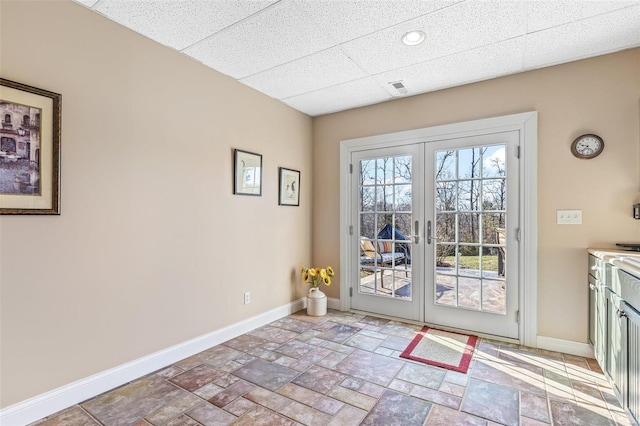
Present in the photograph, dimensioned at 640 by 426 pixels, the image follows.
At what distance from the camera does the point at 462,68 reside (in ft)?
9.03

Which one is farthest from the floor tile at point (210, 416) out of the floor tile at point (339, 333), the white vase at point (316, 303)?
the white vase at point (316, 303)

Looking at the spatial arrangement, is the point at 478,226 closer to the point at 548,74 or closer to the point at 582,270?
the point at 582,270

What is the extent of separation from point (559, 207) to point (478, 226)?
647 millimetres

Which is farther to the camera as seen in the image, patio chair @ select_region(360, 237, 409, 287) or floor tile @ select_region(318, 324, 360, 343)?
patio chair @ select_region(360, 237, 409, 287)

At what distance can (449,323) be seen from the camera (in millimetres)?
3197

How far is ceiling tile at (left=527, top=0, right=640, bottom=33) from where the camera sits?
193 cm

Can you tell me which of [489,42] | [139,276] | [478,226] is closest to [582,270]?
[478,226]

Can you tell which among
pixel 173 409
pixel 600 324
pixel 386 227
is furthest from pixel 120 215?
pixel 600 324

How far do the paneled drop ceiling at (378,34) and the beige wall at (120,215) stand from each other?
0.28 meters

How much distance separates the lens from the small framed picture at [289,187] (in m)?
3.60

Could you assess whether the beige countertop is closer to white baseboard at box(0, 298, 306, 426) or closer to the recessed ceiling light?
the recessed ceiling light

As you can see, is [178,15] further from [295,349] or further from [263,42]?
[295,349]

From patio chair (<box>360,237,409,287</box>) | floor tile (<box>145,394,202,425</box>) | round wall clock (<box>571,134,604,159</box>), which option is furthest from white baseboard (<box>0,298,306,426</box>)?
round wall clock (<box>571,134,604,159</box>)

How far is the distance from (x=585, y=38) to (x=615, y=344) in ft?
6.89
